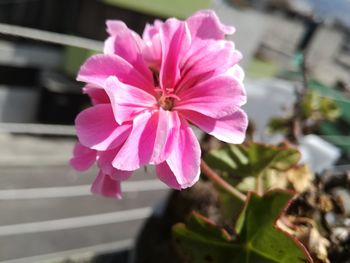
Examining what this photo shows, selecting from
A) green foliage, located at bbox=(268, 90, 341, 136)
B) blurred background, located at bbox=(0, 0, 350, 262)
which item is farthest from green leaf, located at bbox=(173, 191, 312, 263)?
green foliage, located at bbox=(268, 90, 341, 136)

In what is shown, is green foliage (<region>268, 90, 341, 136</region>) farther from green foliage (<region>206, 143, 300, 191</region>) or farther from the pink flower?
the pink flower

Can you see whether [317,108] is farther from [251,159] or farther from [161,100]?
[161,100]

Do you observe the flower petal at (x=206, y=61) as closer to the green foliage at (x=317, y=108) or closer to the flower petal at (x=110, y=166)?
the flower petal at (x=110, y=166)

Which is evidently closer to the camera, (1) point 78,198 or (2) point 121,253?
(2) point 121,253

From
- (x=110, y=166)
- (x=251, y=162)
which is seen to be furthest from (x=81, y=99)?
(x=110, y=166)

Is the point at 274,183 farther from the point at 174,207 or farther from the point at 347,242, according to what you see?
the point at 174,207

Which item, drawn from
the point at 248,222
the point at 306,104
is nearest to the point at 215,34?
the point at 248,222
